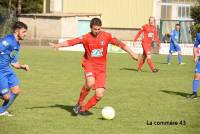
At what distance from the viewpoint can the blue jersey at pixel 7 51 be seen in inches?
427

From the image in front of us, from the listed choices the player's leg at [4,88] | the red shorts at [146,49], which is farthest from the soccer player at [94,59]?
the red shorts at [146,49]

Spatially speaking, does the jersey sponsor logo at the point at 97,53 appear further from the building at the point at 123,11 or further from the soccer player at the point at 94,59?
the building at the point at 123,11

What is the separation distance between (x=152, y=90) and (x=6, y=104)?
617 centimetres

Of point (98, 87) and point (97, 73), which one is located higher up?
point (97, 73)

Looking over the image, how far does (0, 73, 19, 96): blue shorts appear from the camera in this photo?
1090cm

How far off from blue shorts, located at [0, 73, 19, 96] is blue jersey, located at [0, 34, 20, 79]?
0.09 metres

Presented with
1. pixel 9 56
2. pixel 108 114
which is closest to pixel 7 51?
pixel 9 56

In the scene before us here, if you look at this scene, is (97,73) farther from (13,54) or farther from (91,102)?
(13,54)

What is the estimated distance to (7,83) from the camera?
36.1ft

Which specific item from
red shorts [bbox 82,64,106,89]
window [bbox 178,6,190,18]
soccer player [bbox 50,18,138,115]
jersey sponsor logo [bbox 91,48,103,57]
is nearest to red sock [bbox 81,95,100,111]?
soccer player [bbox 50,18,138,115]

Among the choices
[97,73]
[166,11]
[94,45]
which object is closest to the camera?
[94,45]

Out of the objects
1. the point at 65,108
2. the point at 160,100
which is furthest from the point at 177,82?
the point at 65,108

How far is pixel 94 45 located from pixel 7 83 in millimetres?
1831

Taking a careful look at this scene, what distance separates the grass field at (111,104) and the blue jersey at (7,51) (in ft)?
3.03
